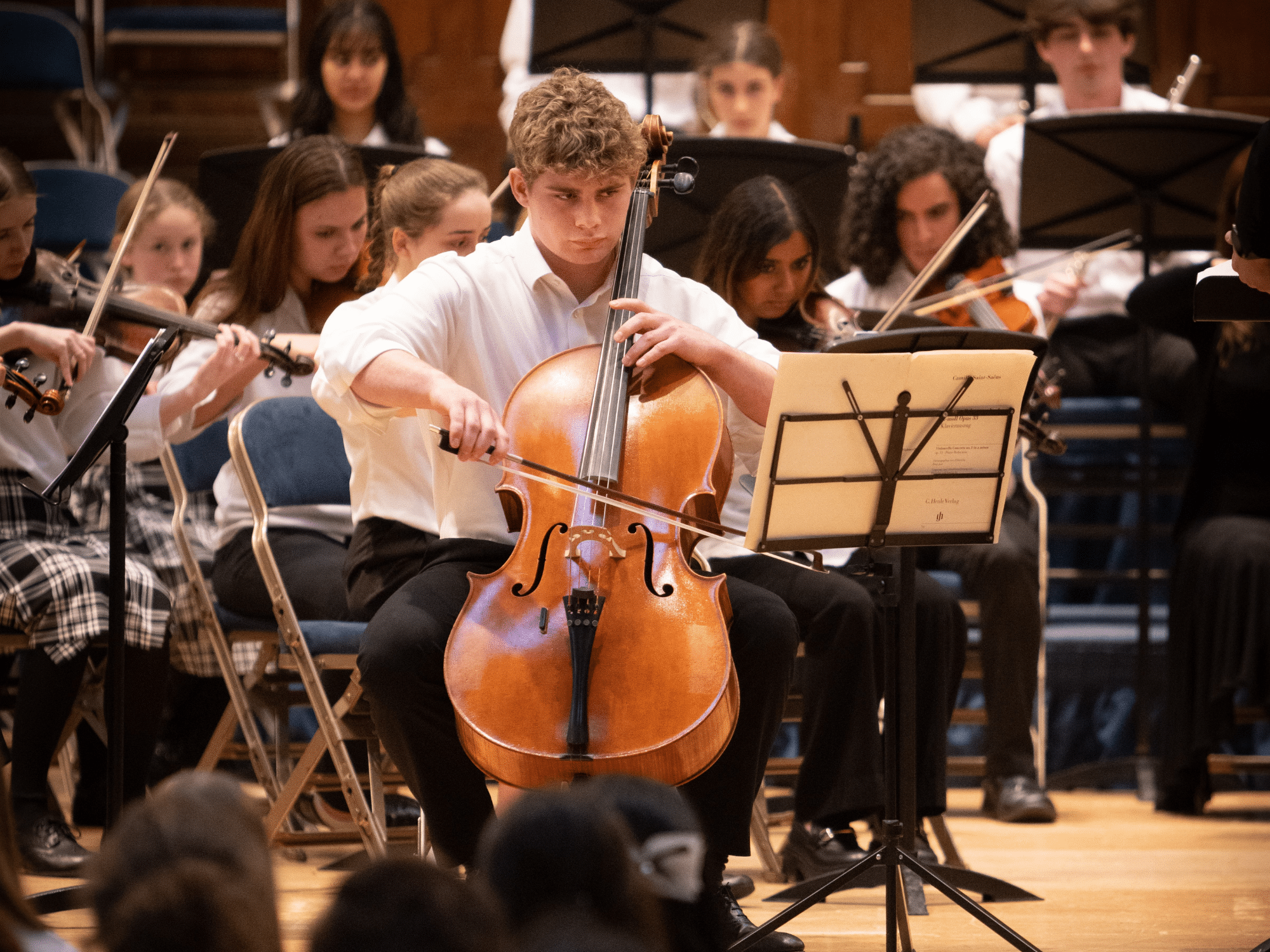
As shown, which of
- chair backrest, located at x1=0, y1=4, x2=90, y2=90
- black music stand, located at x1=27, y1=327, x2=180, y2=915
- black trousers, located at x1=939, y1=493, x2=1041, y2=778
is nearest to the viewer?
black music stand, located at x1=27, y1=327, x2=180, y2=915

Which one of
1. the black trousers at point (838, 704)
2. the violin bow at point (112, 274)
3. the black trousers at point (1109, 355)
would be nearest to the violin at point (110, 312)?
the violin bow at point (112, 274)

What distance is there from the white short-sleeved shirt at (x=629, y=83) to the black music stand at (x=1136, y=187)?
47.5 inches

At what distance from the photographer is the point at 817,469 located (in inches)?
71.2

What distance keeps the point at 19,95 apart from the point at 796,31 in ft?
8.60

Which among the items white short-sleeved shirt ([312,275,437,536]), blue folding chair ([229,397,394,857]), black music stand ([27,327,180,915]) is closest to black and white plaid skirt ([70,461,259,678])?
blue folding chair ([229,397,394,857])

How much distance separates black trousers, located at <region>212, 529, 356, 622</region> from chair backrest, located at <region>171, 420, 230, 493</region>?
1.20ft

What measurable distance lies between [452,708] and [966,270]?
1944mm

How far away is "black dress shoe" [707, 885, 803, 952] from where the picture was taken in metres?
1.91

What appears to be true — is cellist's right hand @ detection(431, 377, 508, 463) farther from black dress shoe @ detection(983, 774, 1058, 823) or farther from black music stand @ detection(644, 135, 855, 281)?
black dress shoe @ detection(983, 774, 1058, 823)

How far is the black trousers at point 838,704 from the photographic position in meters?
2.48

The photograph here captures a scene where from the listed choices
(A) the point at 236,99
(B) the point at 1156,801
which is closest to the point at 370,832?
(B) the point at 1156,801

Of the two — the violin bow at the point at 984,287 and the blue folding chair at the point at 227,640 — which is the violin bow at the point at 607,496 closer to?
the blue folding chair at the point at 227,640

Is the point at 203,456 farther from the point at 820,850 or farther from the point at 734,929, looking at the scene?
the point at 734,929

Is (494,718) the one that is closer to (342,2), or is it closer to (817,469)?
(817,469)
